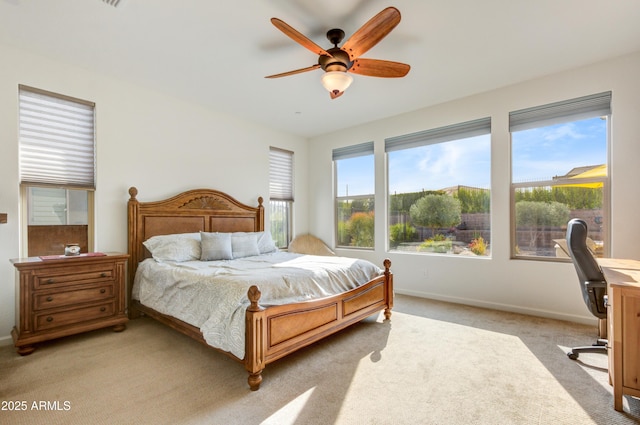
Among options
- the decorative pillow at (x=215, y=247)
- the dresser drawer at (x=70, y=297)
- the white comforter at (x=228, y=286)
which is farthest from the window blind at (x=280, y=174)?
the dresser drawer at (x=70, y=297)

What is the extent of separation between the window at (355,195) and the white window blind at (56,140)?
364 cm

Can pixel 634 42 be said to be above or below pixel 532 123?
above

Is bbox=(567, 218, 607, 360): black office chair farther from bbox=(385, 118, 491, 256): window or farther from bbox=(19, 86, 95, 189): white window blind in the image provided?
bbox=(19, 86, 95, 189): white window blind

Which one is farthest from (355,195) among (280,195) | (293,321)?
(293,321)

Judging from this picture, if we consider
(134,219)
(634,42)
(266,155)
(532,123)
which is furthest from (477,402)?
(266,155)

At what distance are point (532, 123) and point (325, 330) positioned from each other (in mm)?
3407

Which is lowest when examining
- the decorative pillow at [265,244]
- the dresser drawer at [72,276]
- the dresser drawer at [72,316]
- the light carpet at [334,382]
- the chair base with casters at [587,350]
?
the light carpet at [334,382]

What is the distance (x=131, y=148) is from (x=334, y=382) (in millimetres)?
3407

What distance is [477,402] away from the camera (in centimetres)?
187

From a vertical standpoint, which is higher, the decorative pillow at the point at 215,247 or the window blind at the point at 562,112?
the window blind at the point at 562,112

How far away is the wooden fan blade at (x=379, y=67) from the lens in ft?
8.23

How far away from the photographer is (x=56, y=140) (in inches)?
123

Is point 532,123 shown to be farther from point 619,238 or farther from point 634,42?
point 619,238

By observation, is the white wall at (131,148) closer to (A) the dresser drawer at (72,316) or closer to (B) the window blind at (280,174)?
(B) the window blind at (280,174)
